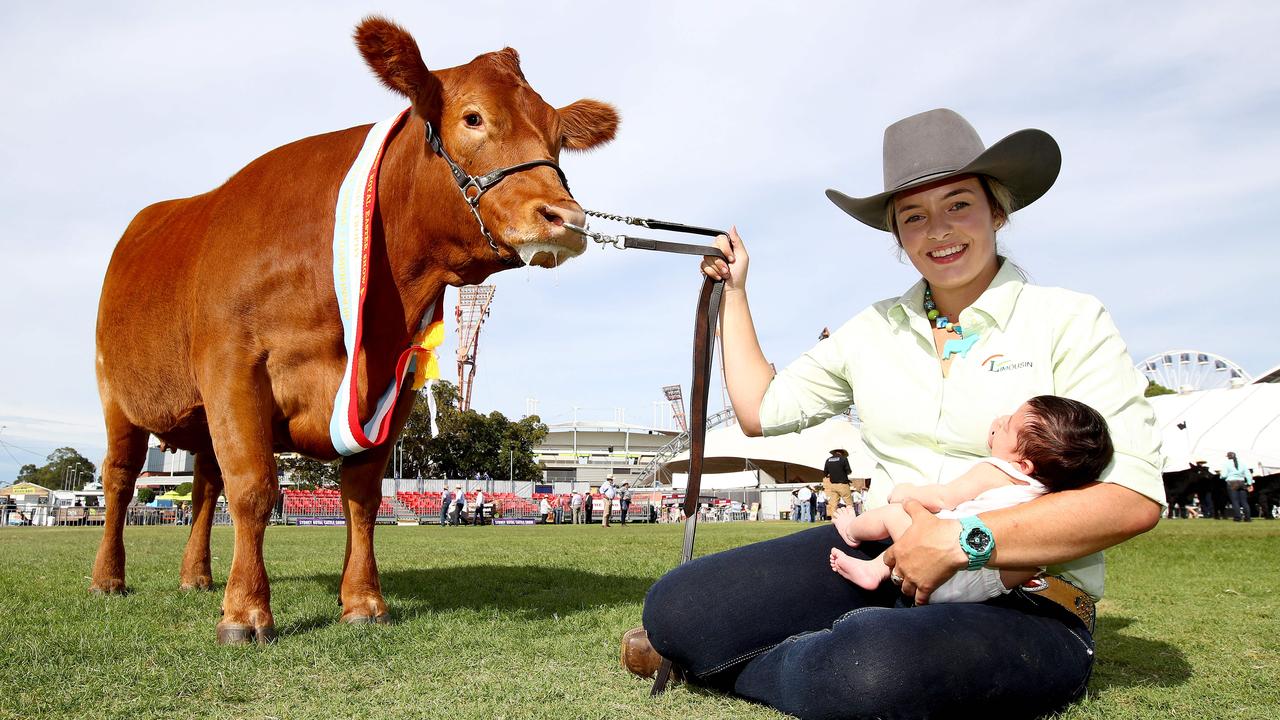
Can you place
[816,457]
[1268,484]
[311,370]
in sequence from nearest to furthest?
[311,370] → [1268,484] → [816,457]

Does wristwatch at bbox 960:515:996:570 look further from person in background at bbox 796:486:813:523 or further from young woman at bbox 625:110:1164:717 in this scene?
person in background at bbox 796:486:813:523

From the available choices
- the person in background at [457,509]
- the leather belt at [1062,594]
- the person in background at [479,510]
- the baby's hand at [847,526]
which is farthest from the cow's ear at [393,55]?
the person in background at [479,510]

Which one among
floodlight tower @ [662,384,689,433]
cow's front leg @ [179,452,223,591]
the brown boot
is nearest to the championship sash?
the brown boot

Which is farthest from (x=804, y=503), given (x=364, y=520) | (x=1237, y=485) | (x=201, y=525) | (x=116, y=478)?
(x=364, y=520)

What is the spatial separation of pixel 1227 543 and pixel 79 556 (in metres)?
13.7

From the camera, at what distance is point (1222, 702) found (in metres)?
2.57

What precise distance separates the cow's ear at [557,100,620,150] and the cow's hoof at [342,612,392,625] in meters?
2.71

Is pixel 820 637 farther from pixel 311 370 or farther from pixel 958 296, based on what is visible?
pixel 311 370

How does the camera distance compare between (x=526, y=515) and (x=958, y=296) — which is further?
(x=526, y=515)

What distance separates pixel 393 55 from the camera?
396 centimetres

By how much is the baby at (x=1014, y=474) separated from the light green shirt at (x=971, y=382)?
0.10 m

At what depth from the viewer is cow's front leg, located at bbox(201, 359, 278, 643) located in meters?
3.60

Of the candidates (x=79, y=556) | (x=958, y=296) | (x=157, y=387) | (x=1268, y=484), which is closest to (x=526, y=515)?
(x=1268, y=484)

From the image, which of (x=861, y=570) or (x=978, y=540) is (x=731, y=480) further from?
(x=978, y=540)
